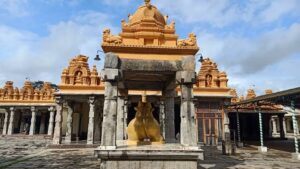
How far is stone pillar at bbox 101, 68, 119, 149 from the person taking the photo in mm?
6911

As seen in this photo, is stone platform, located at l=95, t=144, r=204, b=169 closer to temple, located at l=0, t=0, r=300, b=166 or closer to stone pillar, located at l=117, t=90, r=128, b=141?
temple, located at l=0, t=0, r=300, b=166

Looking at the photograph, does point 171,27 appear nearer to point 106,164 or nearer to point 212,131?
point 212,131

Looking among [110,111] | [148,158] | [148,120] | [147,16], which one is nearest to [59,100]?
[147,16]

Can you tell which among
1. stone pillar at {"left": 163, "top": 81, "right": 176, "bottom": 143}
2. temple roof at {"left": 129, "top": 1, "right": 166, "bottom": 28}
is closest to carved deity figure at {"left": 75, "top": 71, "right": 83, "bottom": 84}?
temple roof at {"left": 129, "top": 1, "right": 166, "bottom": 28}

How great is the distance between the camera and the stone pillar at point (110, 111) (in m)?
6.91

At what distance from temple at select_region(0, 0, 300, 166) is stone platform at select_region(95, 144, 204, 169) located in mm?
30

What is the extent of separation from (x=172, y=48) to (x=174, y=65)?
6922 mm

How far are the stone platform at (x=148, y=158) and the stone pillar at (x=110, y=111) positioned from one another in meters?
0.30

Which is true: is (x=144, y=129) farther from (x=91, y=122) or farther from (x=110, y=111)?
(x=91, y=122)

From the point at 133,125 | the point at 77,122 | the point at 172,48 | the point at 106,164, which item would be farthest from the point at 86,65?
the point at 106,164

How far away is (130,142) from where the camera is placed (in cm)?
829

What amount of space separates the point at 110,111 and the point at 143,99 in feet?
8.59

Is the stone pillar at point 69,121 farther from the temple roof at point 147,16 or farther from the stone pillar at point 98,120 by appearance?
the temple roof at point 147,16

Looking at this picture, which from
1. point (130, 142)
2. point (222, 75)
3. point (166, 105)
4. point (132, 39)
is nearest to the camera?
point (130, 142)
